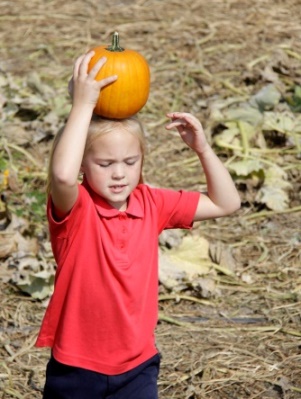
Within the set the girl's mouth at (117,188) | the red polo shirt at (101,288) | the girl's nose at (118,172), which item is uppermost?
the girl's nose at (118,172)

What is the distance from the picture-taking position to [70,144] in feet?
9.25

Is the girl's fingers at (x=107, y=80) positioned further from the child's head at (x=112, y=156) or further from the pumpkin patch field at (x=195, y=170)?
the child's head at (x=112, y=156)

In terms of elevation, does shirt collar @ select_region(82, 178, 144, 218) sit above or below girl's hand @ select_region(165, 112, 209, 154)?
below

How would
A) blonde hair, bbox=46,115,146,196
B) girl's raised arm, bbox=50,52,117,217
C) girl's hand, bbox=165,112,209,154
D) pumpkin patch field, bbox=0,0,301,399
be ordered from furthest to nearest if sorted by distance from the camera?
1. pumpkin patch field, bbox=0,0,301,399
2. girl's hand, bbox=165,112,209,154
3. blonde hair, bbox=46,115,146,196
4. girl's raised arm, bbox=50,52,117,217

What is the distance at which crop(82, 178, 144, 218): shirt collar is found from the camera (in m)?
3.06

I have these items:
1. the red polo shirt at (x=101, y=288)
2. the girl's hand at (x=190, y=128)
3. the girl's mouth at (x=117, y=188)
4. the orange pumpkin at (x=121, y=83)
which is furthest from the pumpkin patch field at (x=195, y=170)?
the red polo shirt at (x=101, y=288)

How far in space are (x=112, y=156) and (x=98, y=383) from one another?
2.32ft

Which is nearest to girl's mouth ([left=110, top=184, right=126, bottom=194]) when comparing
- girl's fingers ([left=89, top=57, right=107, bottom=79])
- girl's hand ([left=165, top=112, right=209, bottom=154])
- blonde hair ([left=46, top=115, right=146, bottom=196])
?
blonde hair ([left=46, top=115, right=146, bottom=196])

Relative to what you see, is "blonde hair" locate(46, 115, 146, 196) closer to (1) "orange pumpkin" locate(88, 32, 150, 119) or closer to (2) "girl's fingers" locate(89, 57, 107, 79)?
(1) "orange pumpkin" locate(88, 32, 150, 119)

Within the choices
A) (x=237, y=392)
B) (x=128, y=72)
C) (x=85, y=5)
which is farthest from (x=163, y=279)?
(x=85, y=5)

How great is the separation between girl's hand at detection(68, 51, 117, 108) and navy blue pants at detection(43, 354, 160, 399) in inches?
33.2

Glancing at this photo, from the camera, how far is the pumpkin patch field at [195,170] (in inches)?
168

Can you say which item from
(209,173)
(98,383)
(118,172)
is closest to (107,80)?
(118,172)

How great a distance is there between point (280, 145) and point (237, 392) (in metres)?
2.65
